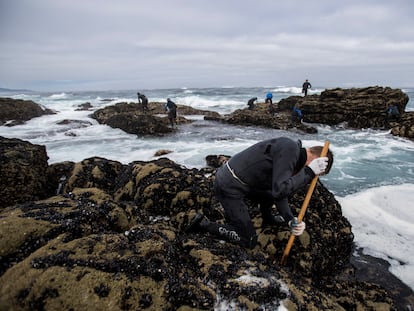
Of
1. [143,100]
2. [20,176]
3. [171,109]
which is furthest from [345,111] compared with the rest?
[20,176]

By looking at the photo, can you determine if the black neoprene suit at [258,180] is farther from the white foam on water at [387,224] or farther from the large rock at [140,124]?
the large rock at [140,124]

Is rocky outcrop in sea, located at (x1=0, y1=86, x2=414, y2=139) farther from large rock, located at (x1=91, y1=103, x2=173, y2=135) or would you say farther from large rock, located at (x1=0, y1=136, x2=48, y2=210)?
large rock, located at (x1=0, y1=136, x2=48, y2=210)

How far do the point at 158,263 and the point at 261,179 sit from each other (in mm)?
1546

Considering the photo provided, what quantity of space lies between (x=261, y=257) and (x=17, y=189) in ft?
17.5

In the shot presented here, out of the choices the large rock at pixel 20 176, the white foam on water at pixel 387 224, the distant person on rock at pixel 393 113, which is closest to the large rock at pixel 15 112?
the large rock at pixel 20 176

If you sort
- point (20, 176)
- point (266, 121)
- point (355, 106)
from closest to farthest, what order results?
point (20, 176)
point (266, 121)
point (355, 106)

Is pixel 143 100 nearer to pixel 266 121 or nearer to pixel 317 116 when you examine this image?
pixel 266 121

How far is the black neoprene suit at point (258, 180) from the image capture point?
3.14 meters

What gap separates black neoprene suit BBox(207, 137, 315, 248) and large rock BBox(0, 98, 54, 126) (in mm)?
22970

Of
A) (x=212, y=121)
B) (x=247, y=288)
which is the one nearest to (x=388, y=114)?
(x=212, y=121)

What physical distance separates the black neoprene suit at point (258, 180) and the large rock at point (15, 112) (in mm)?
22970

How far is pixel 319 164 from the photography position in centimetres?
324

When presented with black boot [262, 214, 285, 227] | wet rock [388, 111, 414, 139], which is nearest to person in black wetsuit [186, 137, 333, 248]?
black boot [262, 214, 285, 227]

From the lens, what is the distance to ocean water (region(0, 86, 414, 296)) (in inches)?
228
